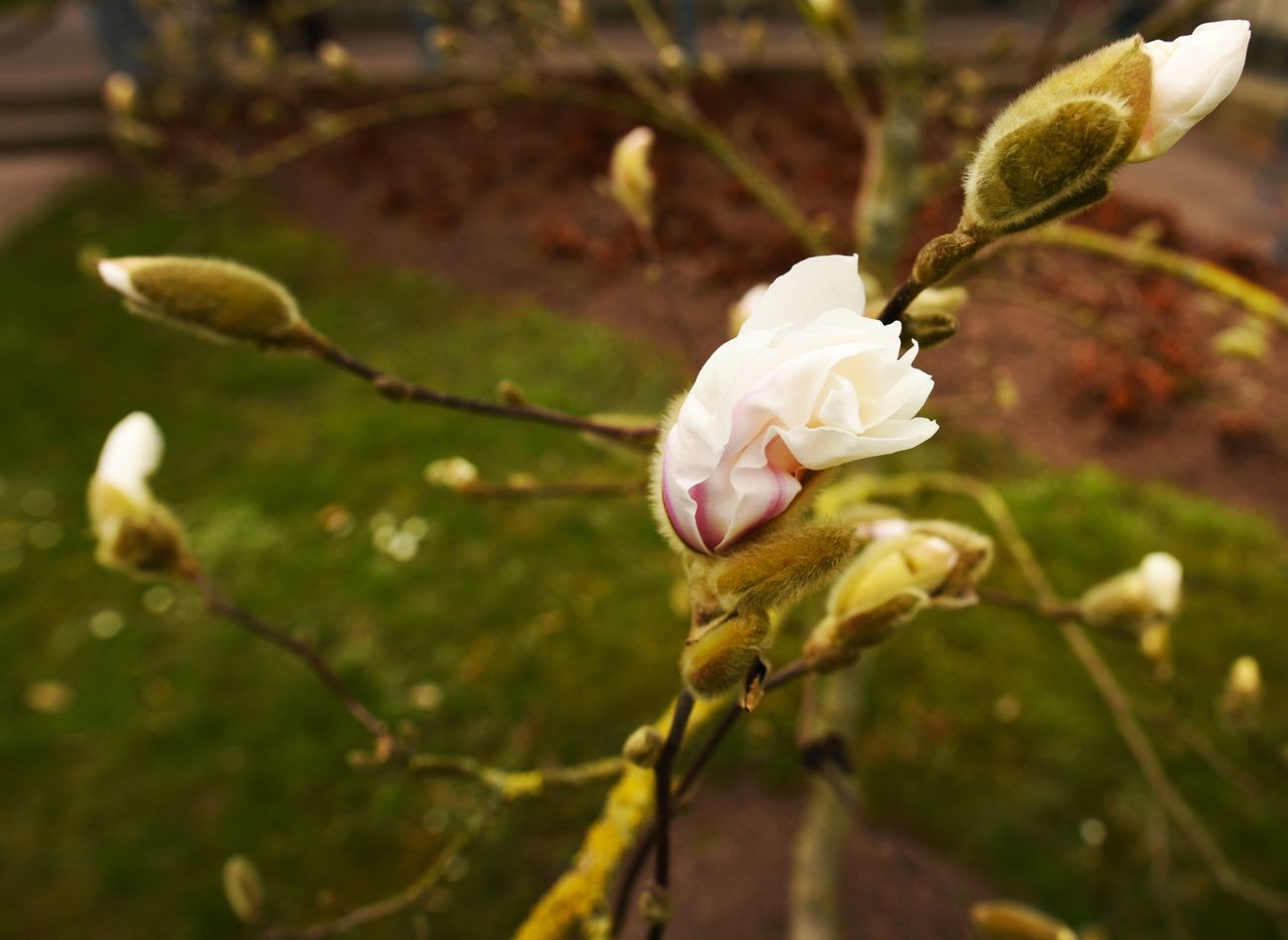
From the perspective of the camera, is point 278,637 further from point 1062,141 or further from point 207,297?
point 1062,141

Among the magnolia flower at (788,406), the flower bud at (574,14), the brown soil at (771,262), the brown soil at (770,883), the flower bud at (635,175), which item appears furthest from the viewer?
the brown soil at (771,262)

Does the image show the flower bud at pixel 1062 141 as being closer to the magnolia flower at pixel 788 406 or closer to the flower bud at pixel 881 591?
the magnolia flower at pixel 788 406

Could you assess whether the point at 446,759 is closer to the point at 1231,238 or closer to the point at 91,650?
the point at 91,650

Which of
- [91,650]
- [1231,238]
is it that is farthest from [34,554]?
[1231,238]

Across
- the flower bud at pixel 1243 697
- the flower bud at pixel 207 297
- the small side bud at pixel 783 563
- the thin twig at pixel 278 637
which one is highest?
the flower bud at pixel 207 297

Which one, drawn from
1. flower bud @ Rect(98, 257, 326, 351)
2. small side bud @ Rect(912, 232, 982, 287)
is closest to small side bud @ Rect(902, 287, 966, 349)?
small side bud @ Rect(912, 232, 982, 287)

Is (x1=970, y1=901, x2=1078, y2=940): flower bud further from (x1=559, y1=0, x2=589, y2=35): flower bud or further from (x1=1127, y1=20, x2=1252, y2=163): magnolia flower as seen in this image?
(x1=559, y1=0, x2=589, y2=35): flower bud

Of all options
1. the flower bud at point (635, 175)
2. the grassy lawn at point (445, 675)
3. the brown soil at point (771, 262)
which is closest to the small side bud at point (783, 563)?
the flower bud at point (635, 175)
